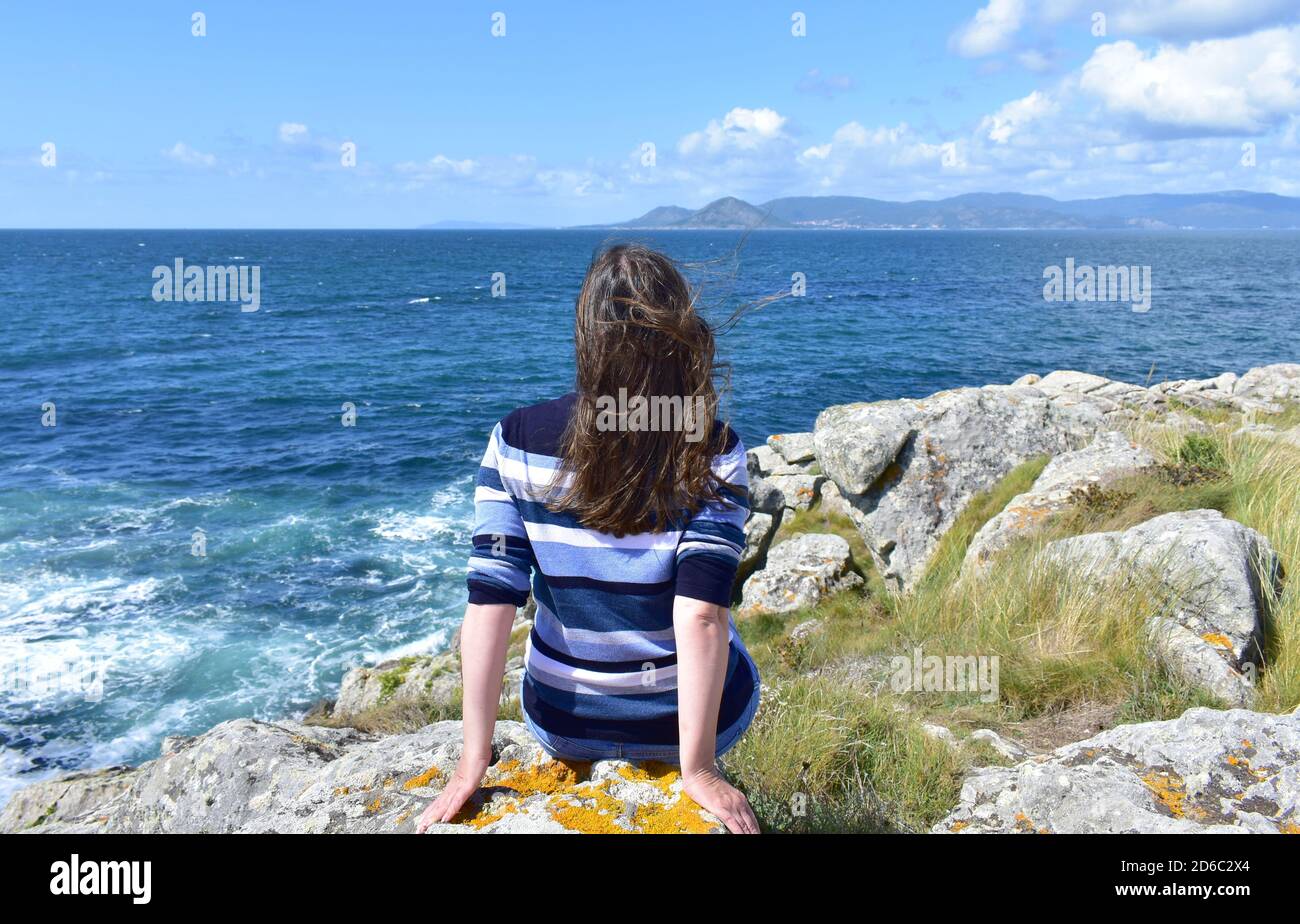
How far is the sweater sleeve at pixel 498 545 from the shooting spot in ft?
8.31

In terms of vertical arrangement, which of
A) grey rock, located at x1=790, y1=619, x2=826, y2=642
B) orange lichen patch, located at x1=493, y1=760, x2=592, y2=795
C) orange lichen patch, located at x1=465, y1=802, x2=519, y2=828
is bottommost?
grey rock, located at x1=790, y1=619, x2=826, y2=642

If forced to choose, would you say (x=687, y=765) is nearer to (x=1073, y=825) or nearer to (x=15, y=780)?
Answer: (x=1073, y=825)

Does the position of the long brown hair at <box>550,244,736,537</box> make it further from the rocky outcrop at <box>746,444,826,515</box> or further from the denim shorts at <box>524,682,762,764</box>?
the rocky outcrop at <box>746,444,826,515</box>

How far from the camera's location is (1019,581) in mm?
6406

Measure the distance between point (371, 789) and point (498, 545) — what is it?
47.2 inches

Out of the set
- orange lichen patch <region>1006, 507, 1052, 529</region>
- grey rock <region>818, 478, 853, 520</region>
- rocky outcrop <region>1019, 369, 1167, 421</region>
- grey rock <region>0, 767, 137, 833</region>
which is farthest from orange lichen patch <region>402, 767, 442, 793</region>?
rocky outcrop <region>1019, 369, 1167, 421</region>

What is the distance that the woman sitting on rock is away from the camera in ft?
7.95

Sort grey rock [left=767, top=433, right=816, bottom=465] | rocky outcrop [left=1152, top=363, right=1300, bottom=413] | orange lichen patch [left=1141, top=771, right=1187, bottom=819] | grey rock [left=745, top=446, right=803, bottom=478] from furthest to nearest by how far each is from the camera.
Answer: grey rock [left=767, top=433, right=816, bottom=465], grey rock [left=745, top=446, right=803, bottom=478], rocky outcrop [left=1152, top=363, right=1300, bottom=413], orange lichen patch [left=1141, top=771, right=1187, bottom=819]

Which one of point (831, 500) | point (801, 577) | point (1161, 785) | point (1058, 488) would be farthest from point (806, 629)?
point (1161, 785)

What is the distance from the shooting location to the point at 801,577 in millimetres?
10797

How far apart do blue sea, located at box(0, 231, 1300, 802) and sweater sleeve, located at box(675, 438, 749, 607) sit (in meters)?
0.40

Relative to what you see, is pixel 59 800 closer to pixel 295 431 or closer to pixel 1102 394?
pixel 1102 394

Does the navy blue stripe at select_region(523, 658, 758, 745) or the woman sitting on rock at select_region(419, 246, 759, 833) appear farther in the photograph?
the navy blue stripe at select_region(523, 658, 758, 745)
